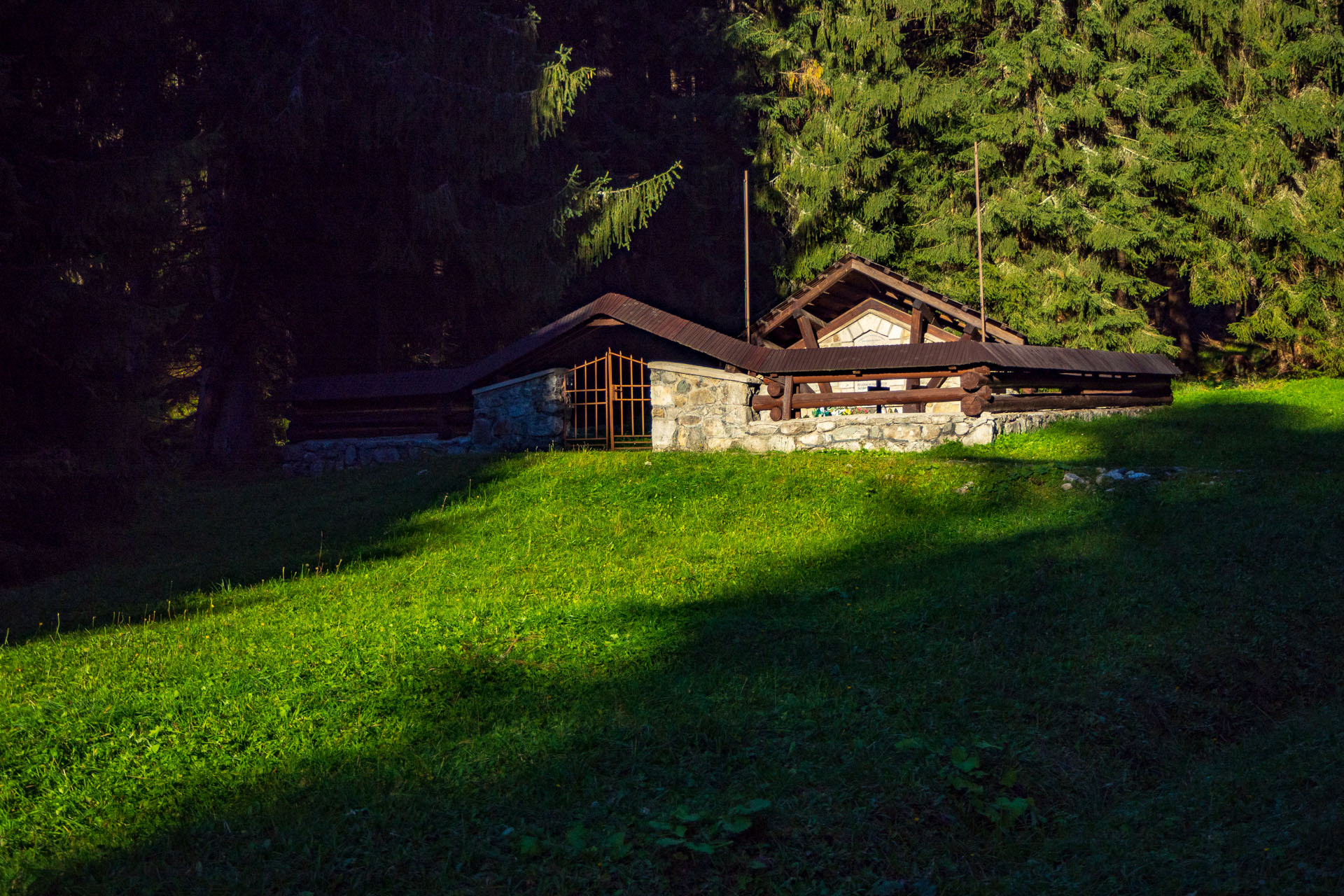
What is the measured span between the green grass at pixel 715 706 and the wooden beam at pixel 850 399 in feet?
17.5

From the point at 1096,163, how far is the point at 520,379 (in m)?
17.9

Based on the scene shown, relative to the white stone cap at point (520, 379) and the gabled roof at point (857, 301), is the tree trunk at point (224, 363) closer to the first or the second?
the white stone cap at point (520, 379)

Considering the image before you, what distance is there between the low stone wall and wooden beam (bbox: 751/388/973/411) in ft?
18.3

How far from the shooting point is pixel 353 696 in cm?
723

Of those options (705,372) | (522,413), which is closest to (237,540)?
(522,413)

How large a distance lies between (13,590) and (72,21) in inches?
265

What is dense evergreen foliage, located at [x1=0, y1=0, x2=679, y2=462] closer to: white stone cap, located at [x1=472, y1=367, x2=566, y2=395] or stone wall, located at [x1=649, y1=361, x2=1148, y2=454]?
white stone cap, located at [x1=472, y1=367, x2=566, y2=395]

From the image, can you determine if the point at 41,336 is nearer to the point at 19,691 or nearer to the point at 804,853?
the point at 19,691

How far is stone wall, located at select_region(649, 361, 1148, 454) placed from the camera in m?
17.5

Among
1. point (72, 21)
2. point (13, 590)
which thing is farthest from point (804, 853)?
point (72, 21)

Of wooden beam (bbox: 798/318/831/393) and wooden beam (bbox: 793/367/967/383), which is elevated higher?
wooden beam (bbox: 798/318/831/393)

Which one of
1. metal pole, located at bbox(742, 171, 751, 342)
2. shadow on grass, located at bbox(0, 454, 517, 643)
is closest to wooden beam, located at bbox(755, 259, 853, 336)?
metal pole, located at bbox(742, 171, 751, 342)

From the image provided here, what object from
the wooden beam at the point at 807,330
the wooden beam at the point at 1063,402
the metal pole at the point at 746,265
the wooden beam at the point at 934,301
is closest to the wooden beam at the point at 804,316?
the wooden beam at the point at 807,330

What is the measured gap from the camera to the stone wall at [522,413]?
63.4 feet
